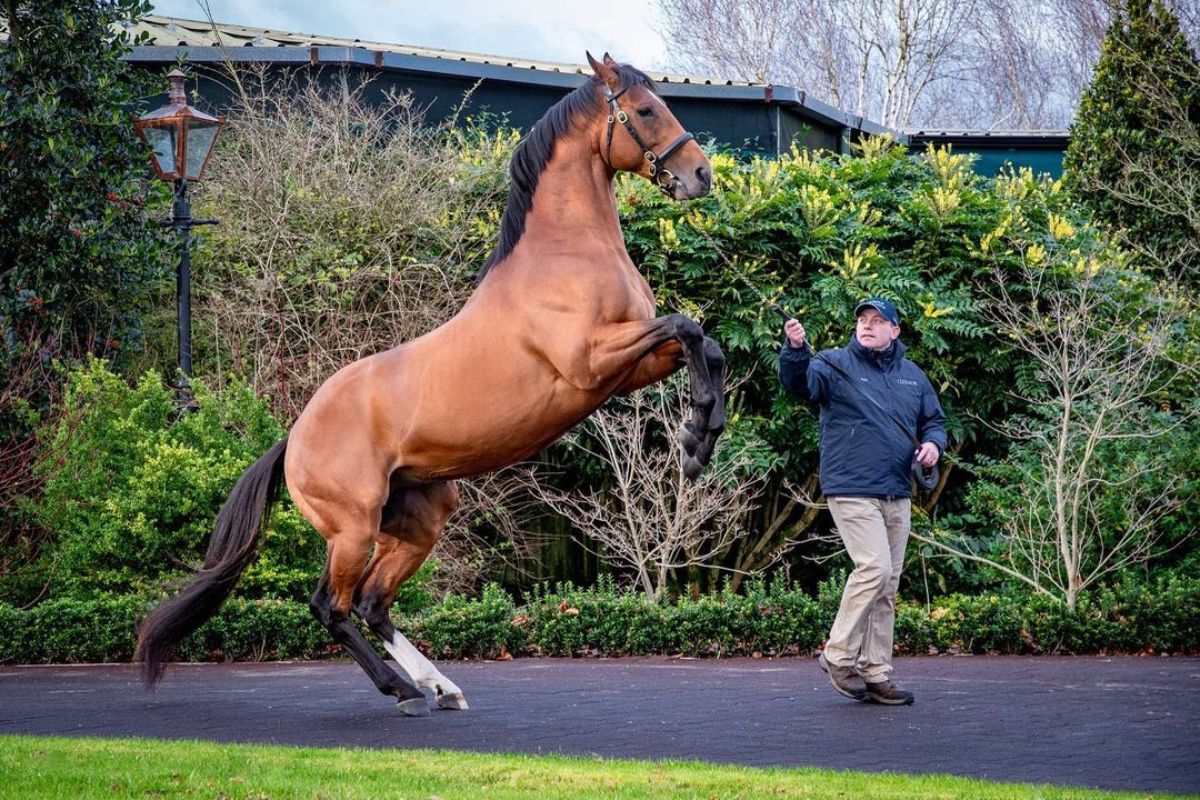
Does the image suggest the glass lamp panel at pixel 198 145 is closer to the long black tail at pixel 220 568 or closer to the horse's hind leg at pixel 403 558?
the long black tail at pixel 220 568

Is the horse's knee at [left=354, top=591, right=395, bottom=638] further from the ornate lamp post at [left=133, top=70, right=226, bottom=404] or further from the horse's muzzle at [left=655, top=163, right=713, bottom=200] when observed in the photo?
the ornate lamp post at [left=133, top=70, right=226, bottom=404]

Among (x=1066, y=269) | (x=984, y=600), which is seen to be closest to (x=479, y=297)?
(x=984, y=600)

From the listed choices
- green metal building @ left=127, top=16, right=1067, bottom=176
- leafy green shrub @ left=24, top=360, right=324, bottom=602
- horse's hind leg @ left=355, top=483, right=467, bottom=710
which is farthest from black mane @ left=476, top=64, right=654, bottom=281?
green metal building @ left=127, top=16, right=1067, bottom=176

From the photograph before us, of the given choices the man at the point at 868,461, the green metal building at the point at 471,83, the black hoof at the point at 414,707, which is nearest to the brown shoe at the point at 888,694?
the man at the point at 868,461

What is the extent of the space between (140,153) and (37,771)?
861cm

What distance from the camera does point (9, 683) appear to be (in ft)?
28.7

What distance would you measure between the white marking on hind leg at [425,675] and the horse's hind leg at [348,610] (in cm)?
9

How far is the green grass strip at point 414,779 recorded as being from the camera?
4.69m

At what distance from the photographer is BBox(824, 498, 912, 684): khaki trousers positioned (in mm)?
7082

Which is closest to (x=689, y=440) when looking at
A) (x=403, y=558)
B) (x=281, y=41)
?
(x=403, y=558)

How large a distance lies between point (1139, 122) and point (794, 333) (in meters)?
12.8

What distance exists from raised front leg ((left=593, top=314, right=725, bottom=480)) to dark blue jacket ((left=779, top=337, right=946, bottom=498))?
3.67 feet

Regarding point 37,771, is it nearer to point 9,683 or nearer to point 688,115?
point 9,683

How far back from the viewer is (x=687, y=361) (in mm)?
6180
